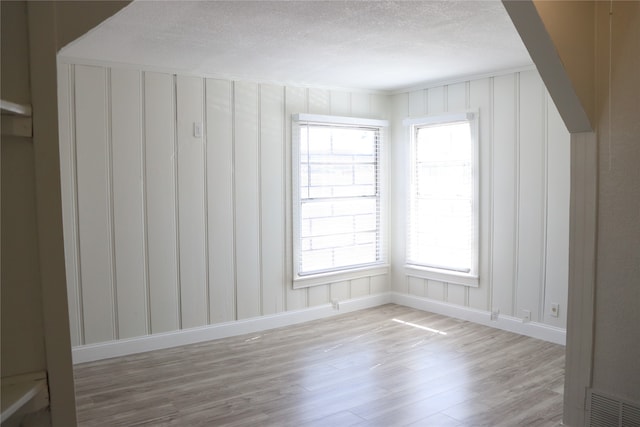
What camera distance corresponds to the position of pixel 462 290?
5.36m

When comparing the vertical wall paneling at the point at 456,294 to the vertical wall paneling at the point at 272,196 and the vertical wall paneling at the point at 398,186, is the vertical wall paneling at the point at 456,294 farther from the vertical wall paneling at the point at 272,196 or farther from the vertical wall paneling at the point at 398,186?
the vertical wall paneling at the point at 272,196

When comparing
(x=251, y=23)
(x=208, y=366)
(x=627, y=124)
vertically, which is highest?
(x=251, y=23)

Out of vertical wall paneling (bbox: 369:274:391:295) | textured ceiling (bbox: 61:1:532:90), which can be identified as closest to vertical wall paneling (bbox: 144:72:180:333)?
textured ceiling (bbox: 61:1:532:90)

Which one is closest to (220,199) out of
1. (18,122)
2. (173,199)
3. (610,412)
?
(173,199)

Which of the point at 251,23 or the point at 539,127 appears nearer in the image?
the point at 251,23

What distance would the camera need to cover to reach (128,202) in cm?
436

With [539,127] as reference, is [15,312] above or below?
below

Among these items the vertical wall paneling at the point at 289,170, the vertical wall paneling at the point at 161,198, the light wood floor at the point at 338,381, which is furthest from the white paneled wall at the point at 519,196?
the vertical wall paneling at the point at 161,198

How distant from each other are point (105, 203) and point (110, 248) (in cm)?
36

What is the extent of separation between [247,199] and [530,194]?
2.54 metres

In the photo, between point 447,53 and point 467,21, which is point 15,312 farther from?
point 447,53

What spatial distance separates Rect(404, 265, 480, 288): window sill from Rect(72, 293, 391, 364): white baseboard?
1.69ft

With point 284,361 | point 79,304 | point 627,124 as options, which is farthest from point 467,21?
point 79,304

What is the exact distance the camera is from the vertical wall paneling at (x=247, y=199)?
4.91m
